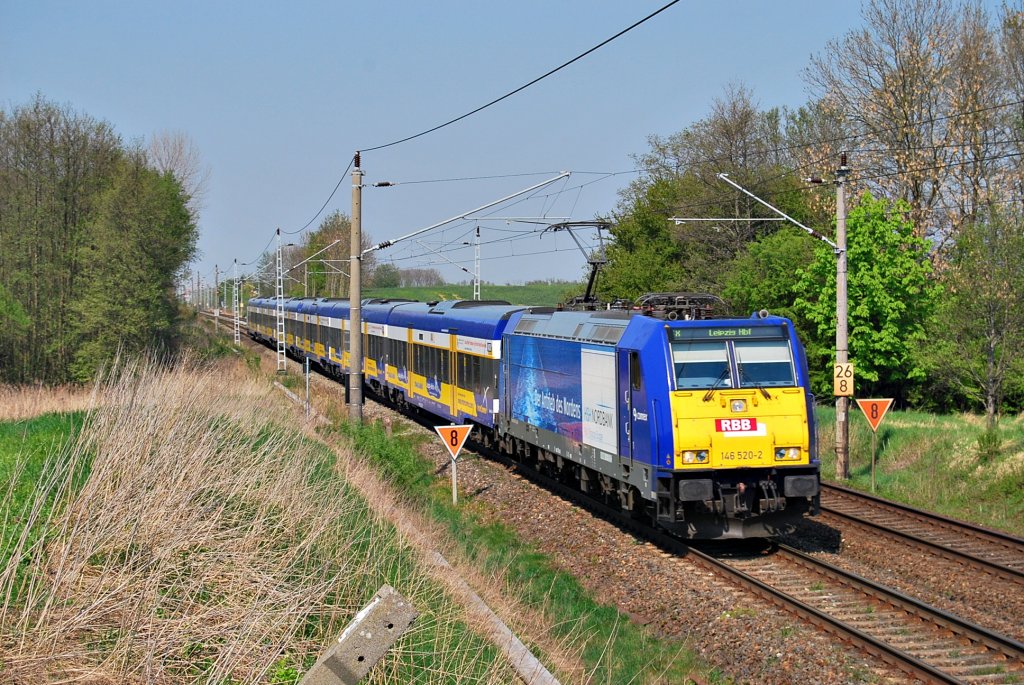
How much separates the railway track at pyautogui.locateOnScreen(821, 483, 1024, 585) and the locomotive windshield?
327 centimetres

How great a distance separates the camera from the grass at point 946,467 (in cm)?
1780

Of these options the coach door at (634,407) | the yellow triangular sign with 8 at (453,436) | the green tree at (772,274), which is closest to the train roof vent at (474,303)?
the yellow triangular sign with 8 at (453,436)

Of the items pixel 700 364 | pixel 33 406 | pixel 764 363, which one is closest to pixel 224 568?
pixel 700 364

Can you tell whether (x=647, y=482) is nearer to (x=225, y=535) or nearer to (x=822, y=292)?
(x=225, y=535)

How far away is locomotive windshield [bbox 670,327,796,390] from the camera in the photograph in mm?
13391

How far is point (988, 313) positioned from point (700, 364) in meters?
14.4

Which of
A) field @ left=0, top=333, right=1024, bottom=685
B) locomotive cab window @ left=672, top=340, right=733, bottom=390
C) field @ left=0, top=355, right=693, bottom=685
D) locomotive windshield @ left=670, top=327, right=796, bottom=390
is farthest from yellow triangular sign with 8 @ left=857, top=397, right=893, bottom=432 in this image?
field @ left=0, top=355, right=693, bottom=685

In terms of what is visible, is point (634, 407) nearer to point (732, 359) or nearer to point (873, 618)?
point (732, 359)

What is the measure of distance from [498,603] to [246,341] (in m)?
72.4

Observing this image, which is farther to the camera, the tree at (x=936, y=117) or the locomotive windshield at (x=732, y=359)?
the tree at (x=936, y=117)

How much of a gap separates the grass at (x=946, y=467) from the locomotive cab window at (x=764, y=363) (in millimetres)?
5386

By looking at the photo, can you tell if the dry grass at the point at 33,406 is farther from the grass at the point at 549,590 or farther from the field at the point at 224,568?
the grass at the point at 549,590

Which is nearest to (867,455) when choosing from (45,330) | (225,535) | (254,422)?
(254,422)

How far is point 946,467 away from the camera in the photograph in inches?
805
